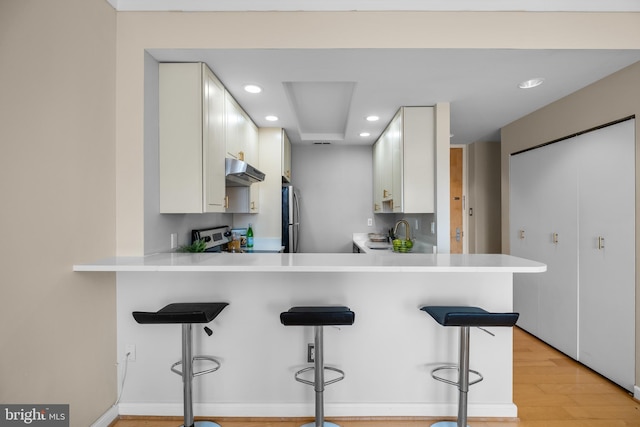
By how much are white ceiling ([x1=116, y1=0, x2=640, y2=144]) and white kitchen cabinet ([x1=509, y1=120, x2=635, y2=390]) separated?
1.89 feet

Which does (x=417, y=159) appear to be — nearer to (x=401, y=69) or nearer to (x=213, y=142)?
(x=401, y=69)

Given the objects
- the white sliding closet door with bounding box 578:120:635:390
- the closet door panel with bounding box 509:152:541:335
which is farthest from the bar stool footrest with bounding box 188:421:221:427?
the closet door panel with bounding box 509:152:541:335

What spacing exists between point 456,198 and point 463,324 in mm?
3599

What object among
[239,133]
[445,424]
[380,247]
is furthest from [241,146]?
[445,424]

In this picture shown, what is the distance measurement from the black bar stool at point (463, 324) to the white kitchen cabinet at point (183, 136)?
1.63 metres

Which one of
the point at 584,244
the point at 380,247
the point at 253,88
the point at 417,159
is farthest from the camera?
the point at 380,247

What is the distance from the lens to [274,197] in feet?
12.8

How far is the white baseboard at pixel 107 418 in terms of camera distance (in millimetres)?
1884

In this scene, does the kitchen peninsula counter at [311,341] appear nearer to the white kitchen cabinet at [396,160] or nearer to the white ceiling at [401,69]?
the white kitchen cabinet at [396,160]

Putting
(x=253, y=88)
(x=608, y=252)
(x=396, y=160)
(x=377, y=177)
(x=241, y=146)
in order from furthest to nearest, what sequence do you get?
1. (x=377, y=177)
2. (x=396, y=160)
3. (x=241, y=146)
4. (x=253, y=88)
5. (x=608, y=252)

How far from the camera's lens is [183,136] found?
217cm

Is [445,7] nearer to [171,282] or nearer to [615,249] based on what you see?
[615,249]

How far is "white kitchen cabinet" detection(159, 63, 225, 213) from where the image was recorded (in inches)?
85.1

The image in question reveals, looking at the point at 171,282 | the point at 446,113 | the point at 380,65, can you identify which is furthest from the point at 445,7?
the point at 171,282
